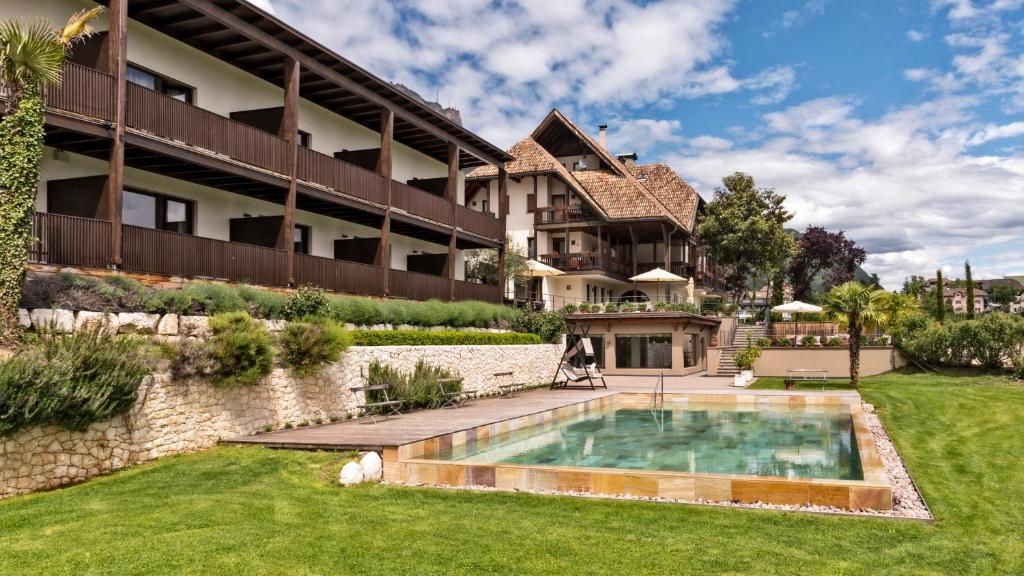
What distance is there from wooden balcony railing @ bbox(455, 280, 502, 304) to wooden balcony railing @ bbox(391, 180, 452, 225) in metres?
2.33

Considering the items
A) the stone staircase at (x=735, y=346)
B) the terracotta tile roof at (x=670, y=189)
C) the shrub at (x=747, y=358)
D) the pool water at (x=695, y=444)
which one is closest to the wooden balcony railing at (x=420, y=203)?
the pool water at (x=695, y=444)

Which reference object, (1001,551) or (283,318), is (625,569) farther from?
(283,318)

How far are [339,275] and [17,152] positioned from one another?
35.3 feet

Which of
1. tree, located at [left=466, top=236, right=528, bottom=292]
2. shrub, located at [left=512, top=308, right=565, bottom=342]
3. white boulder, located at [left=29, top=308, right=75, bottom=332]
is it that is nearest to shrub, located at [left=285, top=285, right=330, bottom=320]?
white boulder, located at [left=29, top=308, right=75, bottom=332]

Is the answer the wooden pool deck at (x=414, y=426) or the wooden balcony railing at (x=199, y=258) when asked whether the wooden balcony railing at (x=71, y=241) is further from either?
the wooden pool deck at (x=414, y=426)

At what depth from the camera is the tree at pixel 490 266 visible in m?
34.5

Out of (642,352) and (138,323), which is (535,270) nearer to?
(642,352)

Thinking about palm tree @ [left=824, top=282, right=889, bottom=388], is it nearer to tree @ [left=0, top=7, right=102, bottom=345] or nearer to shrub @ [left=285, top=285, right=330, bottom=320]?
shrub @ [left=285, top=285, right=330, bottom=320]

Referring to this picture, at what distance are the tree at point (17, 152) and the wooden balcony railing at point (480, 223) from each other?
17.4 metres

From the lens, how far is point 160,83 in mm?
17250

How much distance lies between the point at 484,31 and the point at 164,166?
8.94 meters

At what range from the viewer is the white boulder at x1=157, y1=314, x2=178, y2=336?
13.0m

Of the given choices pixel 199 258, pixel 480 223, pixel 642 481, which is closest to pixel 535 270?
pixel 480 223

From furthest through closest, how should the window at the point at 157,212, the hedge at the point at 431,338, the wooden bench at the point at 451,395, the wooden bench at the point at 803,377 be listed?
the wooden bench at the point at 803,377, the wooden bench at the point at 451,395, the hedge at the point at 431,338, the window at the point at 157,212
